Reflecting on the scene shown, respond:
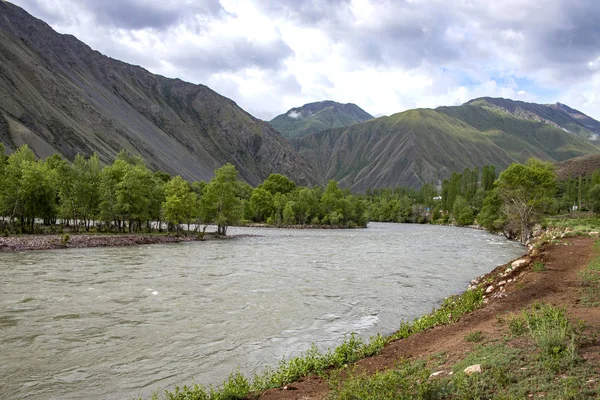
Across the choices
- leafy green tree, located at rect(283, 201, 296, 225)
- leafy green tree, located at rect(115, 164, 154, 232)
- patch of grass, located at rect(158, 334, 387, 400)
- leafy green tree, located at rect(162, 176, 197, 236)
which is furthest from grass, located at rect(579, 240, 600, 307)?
leafy green tree, located at rect(283, 201, 296, 225)

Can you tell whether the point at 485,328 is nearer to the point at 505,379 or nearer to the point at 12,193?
the point at 505,379

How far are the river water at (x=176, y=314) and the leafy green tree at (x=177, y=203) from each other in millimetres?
34166

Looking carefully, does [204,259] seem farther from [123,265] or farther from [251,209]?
[251,209]

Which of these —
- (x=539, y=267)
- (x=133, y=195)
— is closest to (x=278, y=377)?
(x=539, y=267)

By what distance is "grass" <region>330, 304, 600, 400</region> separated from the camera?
26.8 feet

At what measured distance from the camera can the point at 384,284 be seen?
105 ft

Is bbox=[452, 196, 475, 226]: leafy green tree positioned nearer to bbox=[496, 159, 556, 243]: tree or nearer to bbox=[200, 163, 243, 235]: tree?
bbox=[496, 159, 556, 243]: tree

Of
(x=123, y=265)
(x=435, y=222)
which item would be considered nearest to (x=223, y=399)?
(x=123, y=265)

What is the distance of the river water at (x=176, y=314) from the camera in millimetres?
14398

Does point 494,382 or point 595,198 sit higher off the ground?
point 595,198

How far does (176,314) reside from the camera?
22.4 meters

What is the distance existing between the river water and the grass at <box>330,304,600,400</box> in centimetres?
653

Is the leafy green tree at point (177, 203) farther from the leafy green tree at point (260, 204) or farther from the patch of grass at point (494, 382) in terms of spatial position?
the patch of grass at point (494, 382)

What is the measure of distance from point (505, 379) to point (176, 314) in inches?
696
